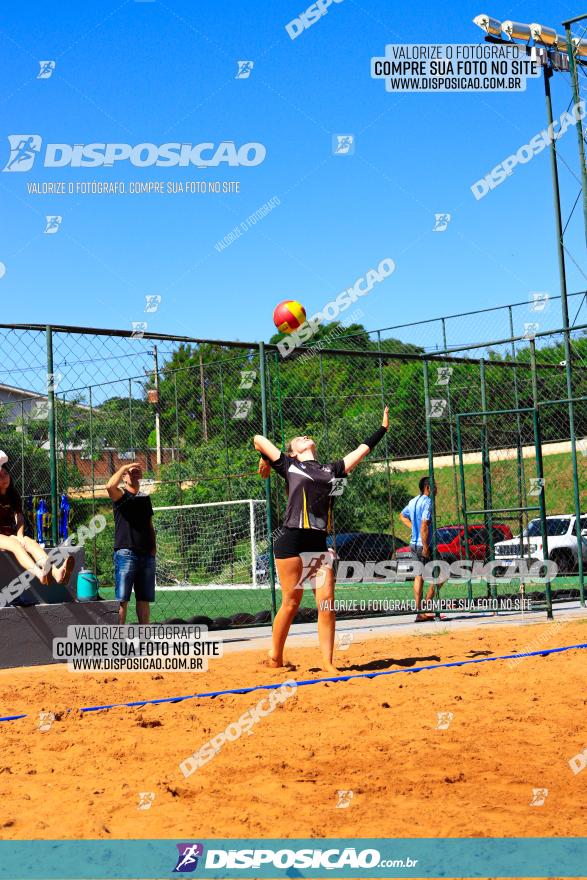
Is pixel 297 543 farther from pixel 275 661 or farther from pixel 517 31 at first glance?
pixel 517 31

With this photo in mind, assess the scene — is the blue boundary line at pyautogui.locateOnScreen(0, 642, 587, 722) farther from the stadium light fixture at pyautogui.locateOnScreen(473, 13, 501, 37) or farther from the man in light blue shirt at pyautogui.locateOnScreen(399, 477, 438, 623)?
the stadium light fixture at pyautogui.locateOnScreen(473, 13, 501, 37)

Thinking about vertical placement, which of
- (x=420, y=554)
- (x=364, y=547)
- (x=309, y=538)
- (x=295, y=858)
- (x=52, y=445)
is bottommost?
(x=295, y=858)

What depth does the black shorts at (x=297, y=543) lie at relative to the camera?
28.1ft

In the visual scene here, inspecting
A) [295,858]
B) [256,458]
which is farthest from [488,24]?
[295,858]

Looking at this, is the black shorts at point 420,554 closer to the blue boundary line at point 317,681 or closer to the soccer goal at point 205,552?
the blue boundary line at point 317,681

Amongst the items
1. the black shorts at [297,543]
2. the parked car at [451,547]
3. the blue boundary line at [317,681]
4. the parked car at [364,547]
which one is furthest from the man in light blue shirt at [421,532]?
the parked car at [364,547]

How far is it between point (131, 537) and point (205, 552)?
39.3 feet

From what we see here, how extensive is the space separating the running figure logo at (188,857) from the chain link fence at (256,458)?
755 centimetres

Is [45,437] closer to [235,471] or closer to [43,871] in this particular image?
[235,471]

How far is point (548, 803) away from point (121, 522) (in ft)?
21.7

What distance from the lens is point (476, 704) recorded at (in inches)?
280

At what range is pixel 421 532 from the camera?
13.7 meters

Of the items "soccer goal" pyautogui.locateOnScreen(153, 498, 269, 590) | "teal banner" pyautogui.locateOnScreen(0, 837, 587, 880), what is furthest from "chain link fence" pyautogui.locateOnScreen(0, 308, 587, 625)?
"teal banner" pyautogui.locateOnScreen(0, 837, 587, 880)

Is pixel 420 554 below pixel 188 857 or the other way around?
the other way around
